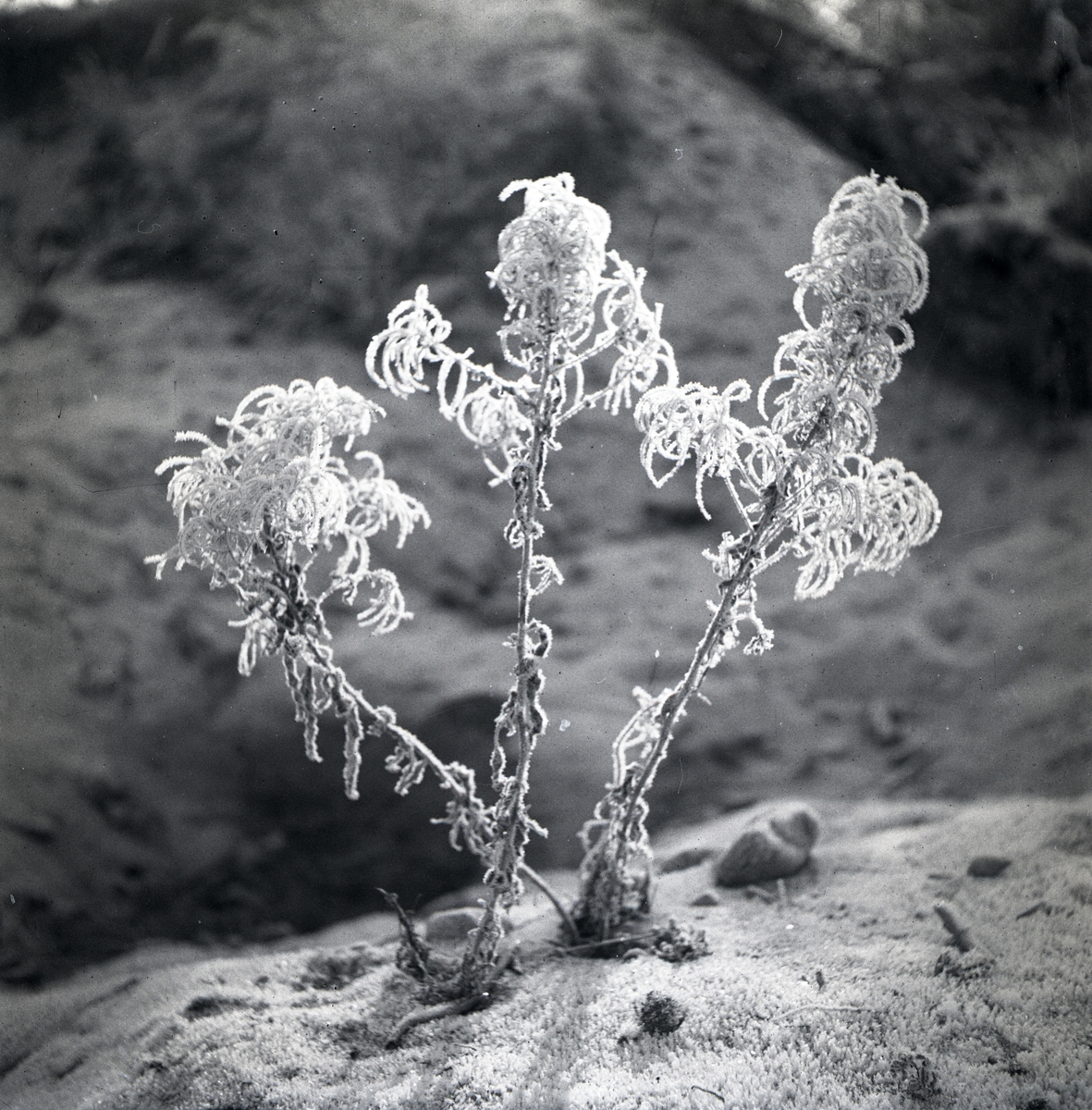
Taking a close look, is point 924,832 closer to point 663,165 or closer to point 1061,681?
point 1061,681

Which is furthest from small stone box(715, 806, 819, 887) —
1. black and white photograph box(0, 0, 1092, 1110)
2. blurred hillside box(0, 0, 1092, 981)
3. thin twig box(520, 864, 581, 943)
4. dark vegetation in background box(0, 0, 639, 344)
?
dark vegetation in background box(0, 0, 639, 344)

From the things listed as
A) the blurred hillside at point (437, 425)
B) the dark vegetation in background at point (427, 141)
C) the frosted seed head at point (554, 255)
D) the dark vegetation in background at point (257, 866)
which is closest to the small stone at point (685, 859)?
the blurred hillside at point (437, 425)

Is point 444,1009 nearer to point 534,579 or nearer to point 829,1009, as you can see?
point 829,1009

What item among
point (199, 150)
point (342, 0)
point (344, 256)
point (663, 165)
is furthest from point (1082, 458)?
point (199, 150)

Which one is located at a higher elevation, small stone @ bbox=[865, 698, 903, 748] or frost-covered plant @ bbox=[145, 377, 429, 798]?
frost-covered plant @ bbox=[145, 377, 429, 798]

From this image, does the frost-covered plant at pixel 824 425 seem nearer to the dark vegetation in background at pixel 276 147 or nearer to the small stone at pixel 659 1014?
the small stone at pixel 659 1014

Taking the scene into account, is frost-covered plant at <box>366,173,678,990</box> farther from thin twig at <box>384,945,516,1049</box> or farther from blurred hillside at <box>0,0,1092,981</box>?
blurred hillside at <box>0,0,1092,981</box>
